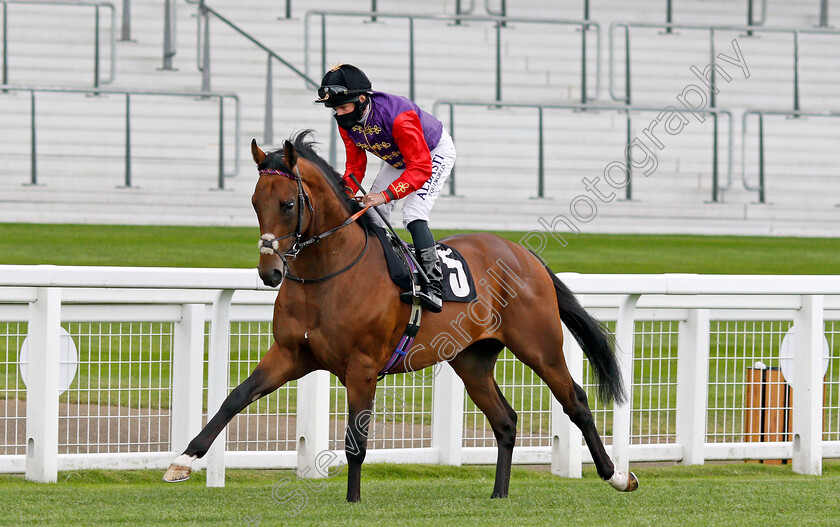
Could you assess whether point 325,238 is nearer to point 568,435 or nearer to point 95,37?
point 568,435

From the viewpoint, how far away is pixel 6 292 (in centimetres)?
451

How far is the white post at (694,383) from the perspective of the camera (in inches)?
211

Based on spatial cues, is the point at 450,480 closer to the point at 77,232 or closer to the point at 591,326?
the point at 591,326

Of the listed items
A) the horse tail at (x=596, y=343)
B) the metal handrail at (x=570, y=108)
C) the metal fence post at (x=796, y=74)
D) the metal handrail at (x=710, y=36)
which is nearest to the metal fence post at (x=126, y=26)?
the metal handrail at (x=570, y=108)

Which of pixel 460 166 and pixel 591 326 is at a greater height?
pixel 460 166

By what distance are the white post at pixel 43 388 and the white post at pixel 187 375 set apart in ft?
1.57

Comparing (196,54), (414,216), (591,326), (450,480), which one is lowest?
(450,480)

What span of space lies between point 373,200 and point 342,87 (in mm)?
421

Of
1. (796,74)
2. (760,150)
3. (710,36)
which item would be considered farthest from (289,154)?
(710,36)

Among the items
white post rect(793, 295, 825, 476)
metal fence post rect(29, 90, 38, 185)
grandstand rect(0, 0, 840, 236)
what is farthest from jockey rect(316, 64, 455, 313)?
metal fence post rect(29, 90, 38, 185)

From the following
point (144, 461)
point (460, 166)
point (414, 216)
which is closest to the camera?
point (414, 216)

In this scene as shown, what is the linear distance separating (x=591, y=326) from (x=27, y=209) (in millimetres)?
6979

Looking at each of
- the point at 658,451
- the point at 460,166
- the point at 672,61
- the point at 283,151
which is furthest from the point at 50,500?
the point at 672,61

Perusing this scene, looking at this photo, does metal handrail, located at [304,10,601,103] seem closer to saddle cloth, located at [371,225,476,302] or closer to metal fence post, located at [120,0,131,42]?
metal fence post, located at [120,0,131,42]
